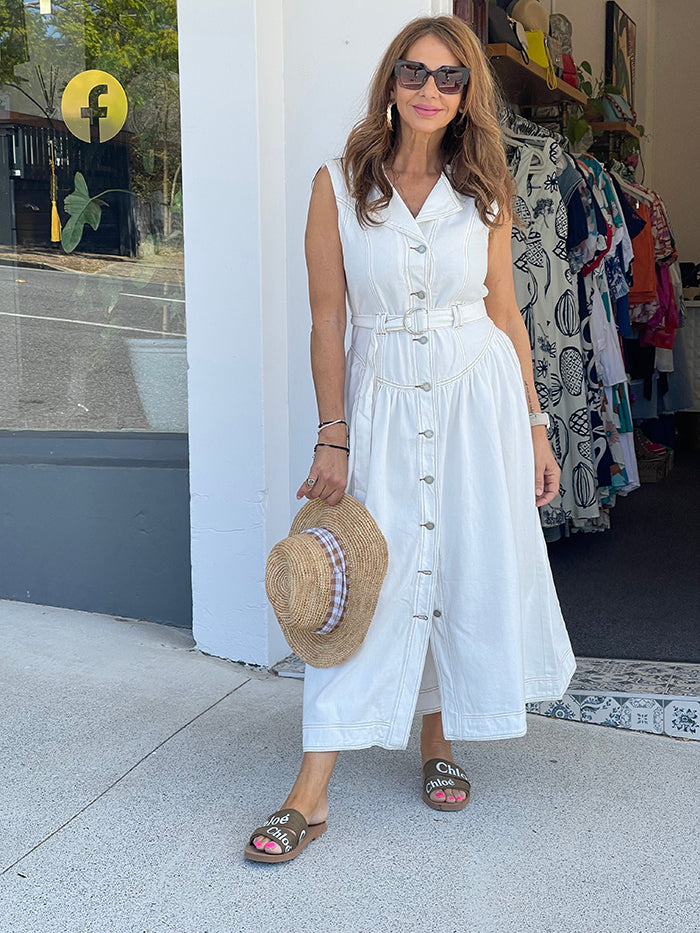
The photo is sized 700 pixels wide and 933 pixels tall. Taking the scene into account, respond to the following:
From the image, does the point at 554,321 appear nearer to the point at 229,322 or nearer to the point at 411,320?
the point at 229,322

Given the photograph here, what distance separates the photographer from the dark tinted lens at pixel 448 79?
6.77ft

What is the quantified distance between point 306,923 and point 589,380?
3.13 metres

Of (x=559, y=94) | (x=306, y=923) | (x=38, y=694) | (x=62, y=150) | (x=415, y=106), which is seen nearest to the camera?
(x=306, y=923)

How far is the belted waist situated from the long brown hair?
19 cm

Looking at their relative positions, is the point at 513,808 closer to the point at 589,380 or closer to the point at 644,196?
the point at 589,380

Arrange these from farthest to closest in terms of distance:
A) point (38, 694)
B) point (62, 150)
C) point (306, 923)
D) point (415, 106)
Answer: point (62, 150) → point (38, 694) → point (415, 106) → point (306, 923)

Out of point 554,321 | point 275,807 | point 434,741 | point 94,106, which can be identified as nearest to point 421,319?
point 434,741

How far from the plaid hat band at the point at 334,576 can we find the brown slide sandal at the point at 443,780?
49cm

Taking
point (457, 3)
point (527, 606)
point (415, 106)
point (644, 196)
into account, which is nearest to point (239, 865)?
point (527, 606)

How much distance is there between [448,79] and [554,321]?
223cm

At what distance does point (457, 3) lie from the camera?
3.06 m

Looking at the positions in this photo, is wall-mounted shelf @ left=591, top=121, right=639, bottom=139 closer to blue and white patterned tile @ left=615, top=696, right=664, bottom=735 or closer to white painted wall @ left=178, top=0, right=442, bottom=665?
white painted wall @ left=178, top=0, right=442, bottom=665

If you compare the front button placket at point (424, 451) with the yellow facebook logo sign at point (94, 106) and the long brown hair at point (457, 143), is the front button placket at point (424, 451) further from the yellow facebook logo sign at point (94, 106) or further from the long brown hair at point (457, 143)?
the yellow facebook logo sign at point (94, 106)

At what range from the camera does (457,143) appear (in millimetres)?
2225
